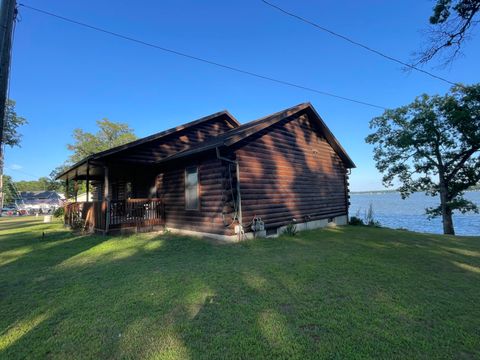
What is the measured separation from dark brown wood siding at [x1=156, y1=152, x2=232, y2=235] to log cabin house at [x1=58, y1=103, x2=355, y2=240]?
35 mm

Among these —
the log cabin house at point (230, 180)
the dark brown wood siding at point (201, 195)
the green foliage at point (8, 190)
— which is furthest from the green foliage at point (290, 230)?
the green foliage at point (8, 190)

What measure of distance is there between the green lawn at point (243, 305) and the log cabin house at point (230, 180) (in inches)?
98.8

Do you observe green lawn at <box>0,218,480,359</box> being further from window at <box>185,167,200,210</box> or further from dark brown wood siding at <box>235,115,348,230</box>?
window at <box>185,167,200,210</box>

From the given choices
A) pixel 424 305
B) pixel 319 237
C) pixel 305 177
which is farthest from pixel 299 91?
pixel 424 305

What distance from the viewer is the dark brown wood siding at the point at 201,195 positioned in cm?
895

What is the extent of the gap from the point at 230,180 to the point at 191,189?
214 cm

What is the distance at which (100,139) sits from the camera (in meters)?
44.0

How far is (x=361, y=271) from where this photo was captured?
5328 mm

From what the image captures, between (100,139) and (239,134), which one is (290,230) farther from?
(100,139)

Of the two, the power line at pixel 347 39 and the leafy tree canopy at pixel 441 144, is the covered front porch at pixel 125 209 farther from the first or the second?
the leafy tree canopy at pixel 441 144

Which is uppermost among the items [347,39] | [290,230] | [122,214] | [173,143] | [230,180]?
[347,39]

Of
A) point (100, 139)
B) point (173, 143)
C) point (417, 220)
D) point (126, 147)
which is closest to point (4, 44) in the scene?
point (126, 147)

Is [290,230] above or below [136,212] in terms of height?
below

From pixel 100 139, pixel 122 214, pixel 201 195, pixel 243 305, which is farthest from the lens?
pixel 100 139
